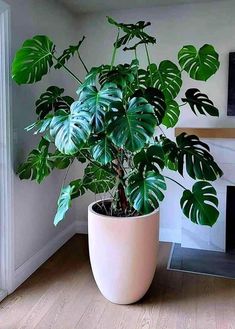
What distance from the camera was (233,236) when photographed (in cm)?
321

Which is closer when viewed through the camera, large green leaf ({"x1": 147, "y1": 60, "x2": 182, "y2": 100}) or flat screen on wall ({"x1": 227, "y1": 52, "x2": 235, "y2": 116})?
large green leaf ({"x1": 147, "y1": 60, "x2": 182, "y2": 100})

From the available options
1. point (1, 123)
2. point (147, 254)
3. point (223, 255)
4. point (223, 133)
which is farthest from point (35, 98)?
point (223, 255)

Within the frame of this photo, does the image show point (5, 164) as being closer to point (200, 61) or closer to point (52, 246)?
point (52, 246)

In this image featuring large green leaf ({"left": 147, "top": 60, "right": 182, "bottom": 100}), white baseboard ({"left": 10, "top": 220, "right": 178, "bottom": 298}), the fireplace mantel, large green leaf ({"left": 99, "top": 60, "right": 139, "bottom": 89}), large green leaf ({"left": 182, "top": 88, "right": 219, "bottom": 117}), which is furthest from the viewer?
the fireplace mantel

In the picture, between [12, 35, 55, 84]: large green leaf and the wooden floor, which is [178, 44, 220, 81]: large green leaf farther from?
the wooden floor

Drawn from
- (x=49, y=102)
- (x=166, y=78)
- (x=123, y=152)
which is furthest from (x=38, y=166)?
(x=166, y=78)

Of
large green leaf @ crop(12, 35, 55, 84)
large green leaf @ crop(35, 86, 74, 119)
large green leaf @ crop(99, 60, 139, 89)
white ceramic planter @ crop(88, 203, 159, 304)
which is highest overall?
large green leaf @ crop(12, 35, 55, 84)

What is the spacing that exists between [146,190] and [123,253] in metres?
0.49

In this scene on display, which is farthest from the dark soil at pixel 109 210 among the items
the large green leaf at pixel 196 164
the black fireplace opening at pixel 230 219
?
the black fireplace opening at pixel 230 219

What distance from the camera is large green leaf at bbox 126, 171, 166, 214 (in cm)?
172

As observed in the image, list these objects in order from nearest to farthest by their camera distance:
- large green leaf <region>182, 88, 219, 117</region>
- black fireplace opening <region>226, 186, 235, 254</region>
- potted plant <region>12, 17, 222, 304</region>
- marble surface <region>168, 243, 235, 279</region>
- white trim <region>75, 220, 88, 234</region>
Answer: potted plant <region>12, 17, 222, 304</region> → large green leaf <region>182, 88, 219, 117</region> → marble surface <region>168, 243, 235, 279</region> → black fireplace opening <region>226, 186, 235, 254</region> → white trim <region>75, 220, 88, 234</region>

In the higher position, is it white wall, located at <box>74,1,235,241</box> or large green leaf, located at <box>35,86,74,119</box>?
white wall, located at <box>74,1,235,241</box>

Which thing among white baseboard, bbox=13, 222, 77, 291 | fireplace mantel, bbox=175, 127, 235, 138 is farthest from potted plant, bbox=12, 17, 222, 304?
white baseboard, bbox=13, 222, 77, 291

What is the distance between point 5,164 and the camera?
7.12 ft
